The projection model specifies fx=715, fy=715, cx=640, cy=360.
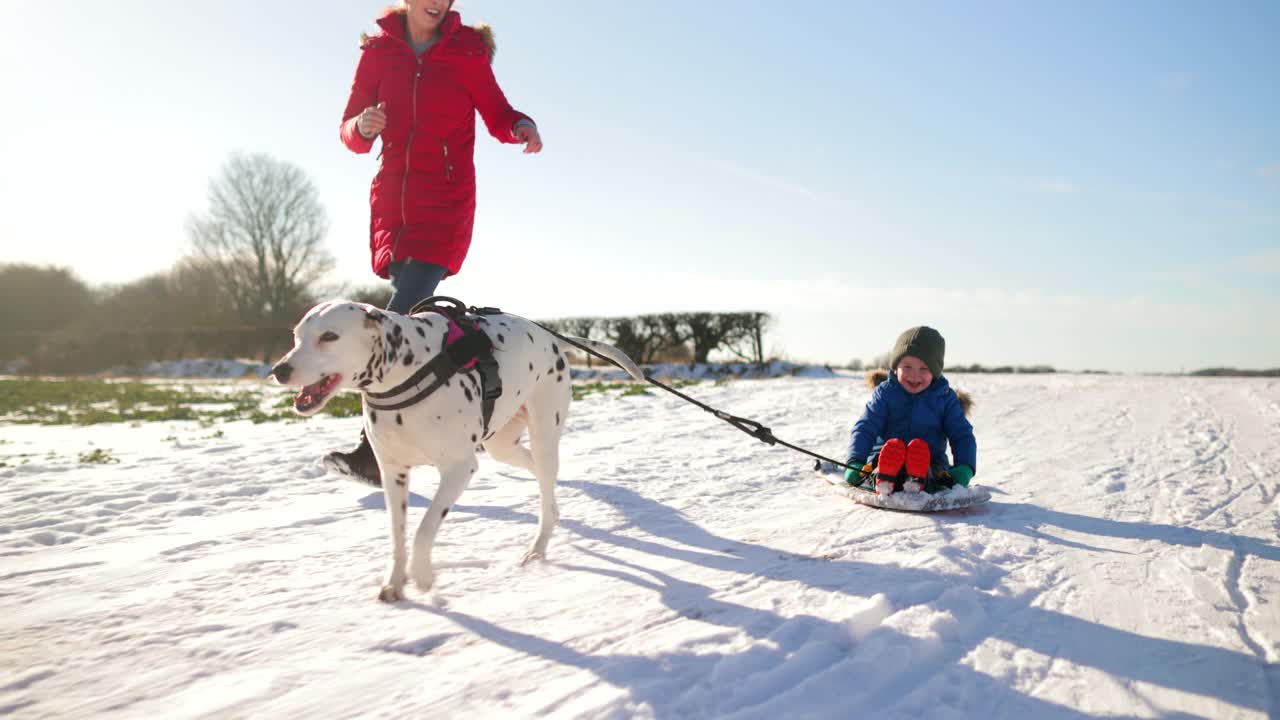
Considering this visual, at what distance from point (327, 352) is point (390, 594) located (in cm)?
107

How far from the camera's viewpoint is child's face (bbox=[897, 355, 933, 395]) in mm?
5012

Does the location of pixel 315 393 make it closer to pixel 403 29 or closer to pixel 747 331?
pixel 403 29

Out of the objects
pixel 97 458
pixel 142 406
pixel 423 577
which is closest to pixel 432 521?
pixel 423 577

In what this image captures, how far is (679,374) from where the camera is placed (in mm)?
16328

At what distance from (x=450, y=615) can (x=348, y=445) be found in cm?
468

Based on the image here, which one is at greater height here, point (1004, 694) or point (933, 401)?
point (933, 401)

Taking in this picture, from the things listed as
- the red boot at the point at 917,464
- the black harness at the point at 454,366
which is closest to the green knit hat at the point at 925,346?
the red boot at the point at 917,464

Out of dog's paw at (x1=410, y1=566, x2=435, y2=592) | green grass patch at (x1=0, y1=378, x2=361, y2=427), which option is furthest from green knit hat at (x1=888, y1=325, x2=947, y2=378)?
green grass patch at (x1=0, y1=378, x2=361, y2=427)

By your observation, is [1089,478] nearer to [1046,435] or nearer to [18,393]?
[1046,435]

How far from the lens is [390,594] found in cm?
300

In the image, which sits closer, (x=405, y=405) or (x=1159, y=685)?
(x=1159, y=685)

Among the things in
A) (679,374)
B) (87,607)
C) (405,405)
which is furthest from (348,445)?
(679,374)

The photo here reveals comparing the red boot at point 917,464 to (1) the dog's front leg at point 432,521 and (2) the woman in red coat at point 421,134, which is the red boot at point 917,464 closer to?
(1) the dog's front leg at point 432,521

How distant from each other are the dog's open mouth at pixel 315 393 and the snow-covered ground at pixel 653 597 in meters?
0.85
